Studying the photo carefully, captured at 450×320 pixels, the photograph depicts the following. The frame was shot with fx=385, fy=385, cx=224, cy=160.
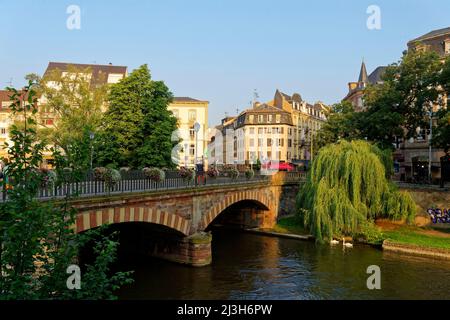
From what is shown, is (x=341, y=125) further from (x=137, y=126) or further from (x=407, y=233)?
(x=137, y=126)

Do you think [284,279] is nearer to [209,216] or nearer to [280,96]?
[209,216]

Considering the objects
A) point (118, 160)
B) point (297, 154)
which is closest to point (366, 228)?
point (118, 160)

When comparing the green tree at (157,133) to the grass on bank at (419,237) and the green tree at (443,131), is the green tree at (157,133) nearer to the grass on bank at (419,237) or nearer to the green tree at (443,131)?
the grass on bank at (419,237)

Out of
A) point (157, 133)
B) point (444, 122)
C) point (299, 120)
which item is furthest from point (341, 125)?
point (299, 120)

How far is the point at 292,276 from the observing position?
2080cm

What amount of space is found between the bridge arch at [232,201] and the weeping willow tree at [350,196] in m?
4.28

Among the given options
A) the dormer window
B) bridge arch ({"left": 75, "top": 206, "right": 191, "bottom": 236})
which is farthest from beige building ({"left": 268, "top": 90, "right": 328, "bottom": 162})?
bridge arch ({"left": 75, "top": 206, "right": 191, "bottom": 236})

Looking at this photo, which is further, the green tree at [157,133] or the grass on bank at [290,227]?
the grass on bank at [290,227]

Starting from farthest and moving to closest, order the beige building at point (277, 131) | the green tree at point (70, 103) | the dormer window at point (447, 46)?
1. the beige building at point (277, 131)
2. the dormer window at point (447, 46)
3. the green tree at point (70, 103)

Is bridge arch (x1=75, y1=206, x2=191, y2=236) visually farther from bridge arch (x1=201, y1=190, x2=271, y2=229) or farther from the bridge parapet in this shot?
bridge arch (x1=201, y1=190, x2=271, y2=229)

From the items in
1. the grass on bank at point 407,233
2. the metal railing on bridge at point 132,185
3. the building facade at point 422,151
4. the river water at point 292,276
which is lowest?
the river water at point 292,276

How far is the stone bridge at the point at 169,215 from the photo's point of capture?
52.7 feet

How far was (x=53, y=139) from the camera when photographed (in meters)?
38.4

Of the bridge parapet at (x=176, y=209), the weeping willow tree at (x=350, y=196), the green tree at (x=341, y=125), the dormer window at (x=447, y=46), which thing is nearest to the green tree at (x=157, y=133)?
the bridge parapet at (x=176, y=209)
